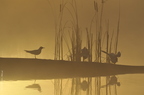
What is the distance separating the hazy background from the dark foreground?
61 mm

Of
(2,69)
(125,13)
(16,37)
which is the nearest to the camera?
(2,69)

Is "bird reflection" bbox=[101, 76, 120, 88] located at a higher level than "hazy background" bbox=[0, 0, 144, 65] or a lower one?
lower

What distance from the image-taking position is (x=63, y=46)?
903 millimetres

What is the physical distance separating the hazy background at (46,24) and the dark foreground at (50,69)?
0.20ft

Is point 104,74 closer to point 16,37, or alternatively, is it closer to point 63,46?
point 63,46

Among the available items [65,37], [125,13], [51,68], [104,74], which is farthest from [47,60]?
[125,13]

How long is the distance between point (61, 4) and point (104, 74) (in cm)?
36

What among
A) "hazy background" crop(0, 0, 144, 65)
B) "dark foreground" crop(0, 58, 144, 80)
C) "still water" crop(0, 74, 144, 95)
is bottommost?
"still water" crop(0, 74, 144, 95)

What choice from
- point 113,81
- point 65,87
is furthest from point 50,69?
point 113,81

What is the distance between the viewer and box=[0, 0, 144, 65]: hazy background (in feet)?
2.83

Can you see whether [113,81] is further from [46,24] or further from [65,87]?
[46,24]

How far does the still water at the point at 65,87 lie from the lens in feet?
2.68

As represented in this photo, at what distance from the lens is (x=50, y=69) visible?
794 millimetres

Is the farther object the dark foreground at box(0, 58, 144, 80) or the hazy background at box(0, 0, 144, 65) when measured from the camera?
the hazy background at box(0, 0, 144, 65)
